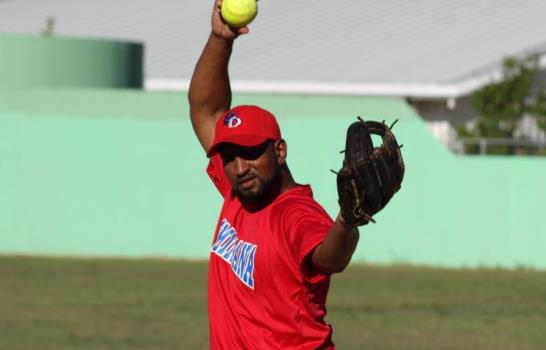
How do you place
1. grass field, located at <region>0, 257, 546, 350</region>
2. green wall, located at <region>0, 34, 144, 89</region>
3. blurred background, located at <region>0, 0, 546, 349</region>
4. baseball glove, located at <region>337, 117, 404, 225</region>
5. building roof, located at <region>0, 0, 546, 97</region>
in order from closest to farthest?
1. baseball glove, located at <region>337, 117, 404, 225</region>
2. grass field, located at <region>0, 257, 546, 350</region>
3. blurred background, located at <region>0, 0, 546, 349</region>
4. green wall, located at <region>0, 34, 144, 89</region>
5. building roof, located at <region>0, 0, 546, 97</region>

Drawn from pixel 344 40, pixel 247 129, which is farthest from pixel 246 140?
pixel 344 40

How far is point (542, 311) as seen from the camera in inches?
562

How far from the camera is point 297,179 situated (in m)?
18.7

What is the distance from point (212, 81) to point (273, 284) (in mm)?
1243

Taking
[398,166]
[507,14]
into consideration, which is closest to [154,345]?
[398,166]

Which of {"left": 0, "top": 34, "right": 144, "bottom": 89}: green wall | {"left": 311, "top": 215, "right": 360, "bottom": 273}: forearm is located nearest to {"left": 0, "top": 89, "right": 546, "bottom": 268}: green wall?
{"left": 0, "top": 34, "right": 144, "bottom": 89}: green wall

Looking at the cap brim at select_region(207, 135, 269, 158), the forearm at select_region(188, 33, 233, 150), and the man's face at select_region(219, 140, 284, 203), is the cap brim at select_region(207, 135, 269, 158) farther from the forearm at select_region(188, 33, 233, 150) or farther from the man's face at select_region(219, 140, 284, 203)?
the forearm at select_region(188, 33, 233, 150)

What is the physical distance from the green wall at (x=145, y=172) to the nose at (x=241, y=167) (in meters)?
13.6

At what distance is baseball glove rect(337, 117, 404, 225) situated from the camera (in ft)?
14.5

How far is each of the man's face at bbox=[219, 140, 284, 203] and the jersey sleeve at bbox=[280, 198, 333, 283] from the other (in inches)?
4.6

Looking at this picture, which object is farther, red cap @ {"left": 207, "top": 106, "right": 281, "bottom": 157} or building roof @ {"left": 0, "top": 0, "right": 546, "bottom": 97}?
building roof @ {"left": 0, "top": 0, "right": 546, "bottom": 97}

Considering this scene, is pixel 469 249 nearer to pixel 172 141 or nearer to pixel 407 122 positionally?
pixel 407 122

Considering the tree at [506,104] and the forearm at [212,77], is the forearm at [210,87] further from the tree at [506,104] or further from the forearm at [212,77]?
the tree at [506,104]

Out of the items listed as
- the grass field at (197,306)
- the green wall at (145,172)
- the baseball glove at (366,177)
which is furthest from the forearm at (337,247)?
the green wall at (145,172)
